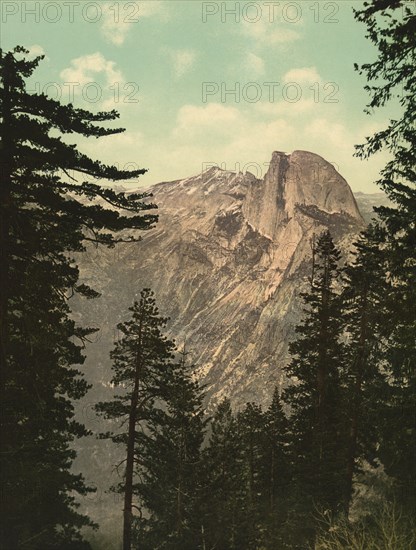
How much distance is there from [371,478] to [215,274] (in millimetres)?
98301

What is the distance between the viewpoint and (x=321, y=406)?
18781 millimetres

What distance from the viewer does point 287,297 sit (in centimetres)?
10912

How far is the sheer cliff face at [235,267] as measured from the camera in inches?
4045

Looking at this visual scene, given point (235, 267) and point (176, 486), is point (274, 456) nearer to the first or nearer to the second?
point (176, 486)

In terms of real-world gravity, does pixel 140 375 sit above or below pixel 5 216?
below

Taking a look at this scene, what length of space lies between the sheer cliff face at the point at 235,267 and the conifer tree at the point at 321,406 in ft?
223

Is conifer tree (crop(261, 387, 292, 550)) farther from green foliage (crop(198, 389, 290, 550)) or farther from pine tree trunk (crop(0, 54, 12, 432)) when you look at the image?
pine tree trunk (crop(0, 54, 12, 432))

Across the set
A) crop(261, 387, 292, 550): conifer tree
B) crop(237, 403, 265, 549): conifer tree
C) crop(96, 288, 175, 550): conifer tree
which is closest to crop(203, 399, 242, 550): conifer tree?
crop(237, 403, 265, 549): conifer tree

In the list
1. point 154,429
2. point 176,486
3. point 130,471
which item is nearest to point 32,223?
point 130,471

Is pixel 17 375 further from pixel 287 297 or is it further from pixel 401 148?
pixel 287 297

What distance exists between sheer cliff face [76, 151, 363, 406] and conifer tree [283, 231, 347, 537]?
67873mm

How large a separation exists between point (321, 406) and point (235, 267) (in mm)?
114746

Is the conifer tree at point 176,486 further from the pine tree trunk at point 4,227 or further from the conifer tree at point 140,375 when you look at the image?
the pine tree trunk at point 4,227

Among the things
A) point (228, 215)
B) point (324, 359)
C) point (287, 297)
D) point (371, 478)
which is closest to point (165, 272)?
point (228, 215)
